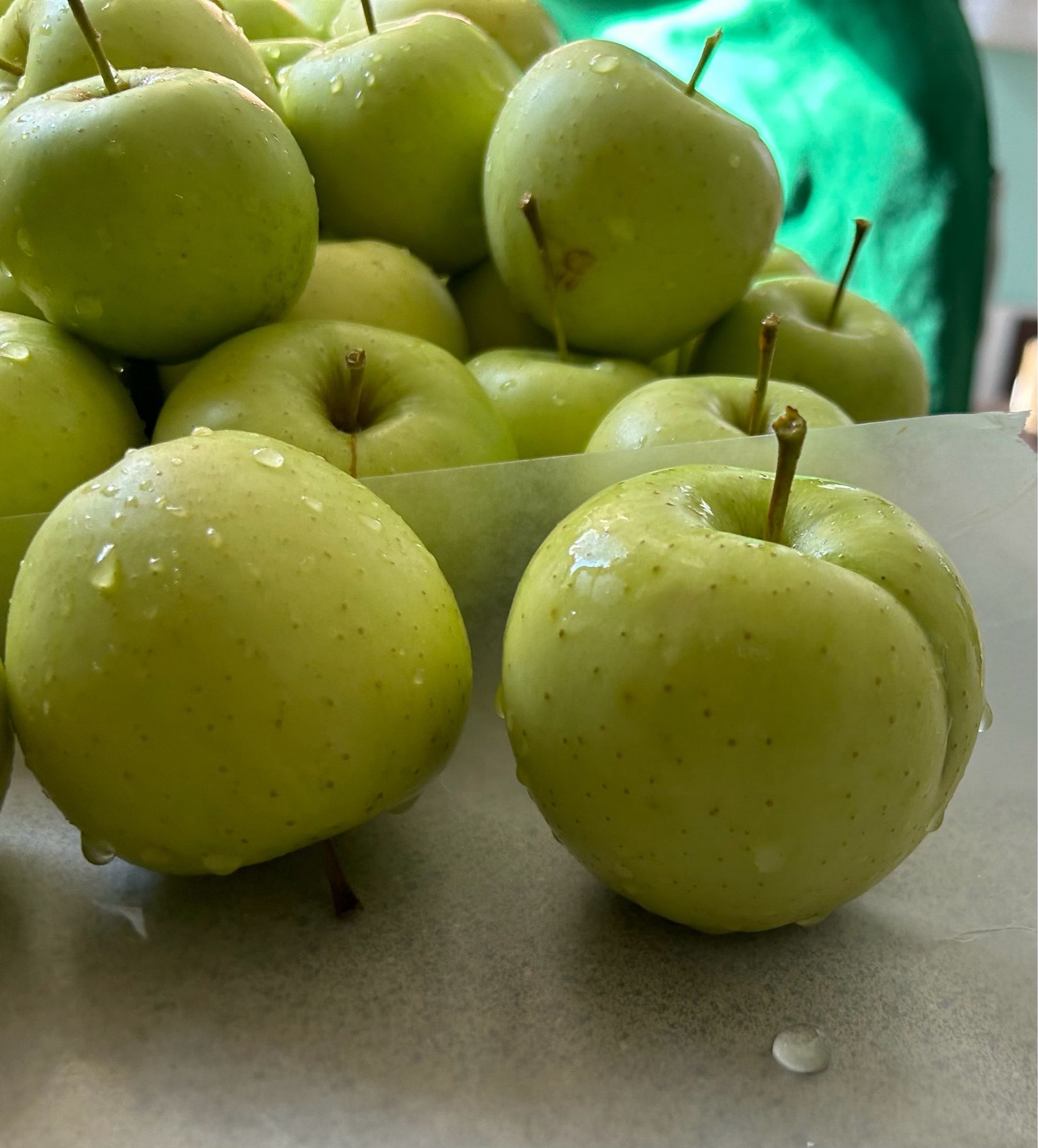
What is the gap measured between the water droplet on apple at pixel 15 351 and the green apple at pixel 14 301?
0.11m

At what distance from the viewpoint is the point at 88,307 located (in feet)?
2.20

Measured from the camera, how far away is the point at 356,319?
81 cm

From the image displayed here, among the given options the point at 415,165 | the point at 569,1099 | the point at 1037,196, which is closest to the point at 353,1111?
the point at 569,1099

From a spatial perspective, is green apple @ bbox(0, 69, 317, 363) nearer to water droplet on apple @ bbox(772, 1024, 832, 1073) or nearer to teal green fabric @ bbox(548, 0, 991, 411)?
water droplet on apple @ bbox(772, 1024, 832, 1073)

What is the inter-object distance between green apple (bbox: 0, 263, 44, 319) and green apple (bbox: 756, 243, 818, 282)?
0.69 meters

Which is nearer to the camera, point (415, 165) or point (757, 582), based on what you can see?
point (757, 582)

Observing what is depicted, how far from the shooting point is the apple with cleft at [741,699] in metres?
0.45

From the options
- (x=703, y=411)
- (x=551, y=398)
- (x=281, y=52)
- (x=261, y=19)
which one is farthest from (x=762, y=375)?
(x=261, y=19)

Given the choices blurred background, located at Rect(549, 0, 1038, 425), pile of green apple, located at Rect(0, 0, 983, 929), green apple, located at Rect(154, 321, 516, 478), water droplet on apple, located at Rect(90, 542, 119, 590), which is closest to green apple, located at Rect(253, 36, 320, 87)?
pile of green apple, located at Rect(0, 0, 983, 929)

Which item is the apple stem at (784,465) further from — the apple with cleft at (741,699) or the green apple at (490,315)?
the green apple at (490,315)

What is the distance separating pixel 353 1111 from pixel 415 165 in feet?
2.42

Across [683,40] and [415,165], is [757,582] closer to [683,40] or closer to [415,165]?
[415,165]

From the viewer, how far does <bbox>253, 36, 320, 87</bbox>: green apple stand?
1007mm

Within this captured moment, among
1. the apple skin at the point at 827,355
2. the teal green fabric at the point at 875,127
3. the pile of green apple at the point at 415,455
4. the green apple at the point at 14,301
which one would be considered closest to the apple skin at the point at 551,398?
the pile of green apple at the point at 415,455
